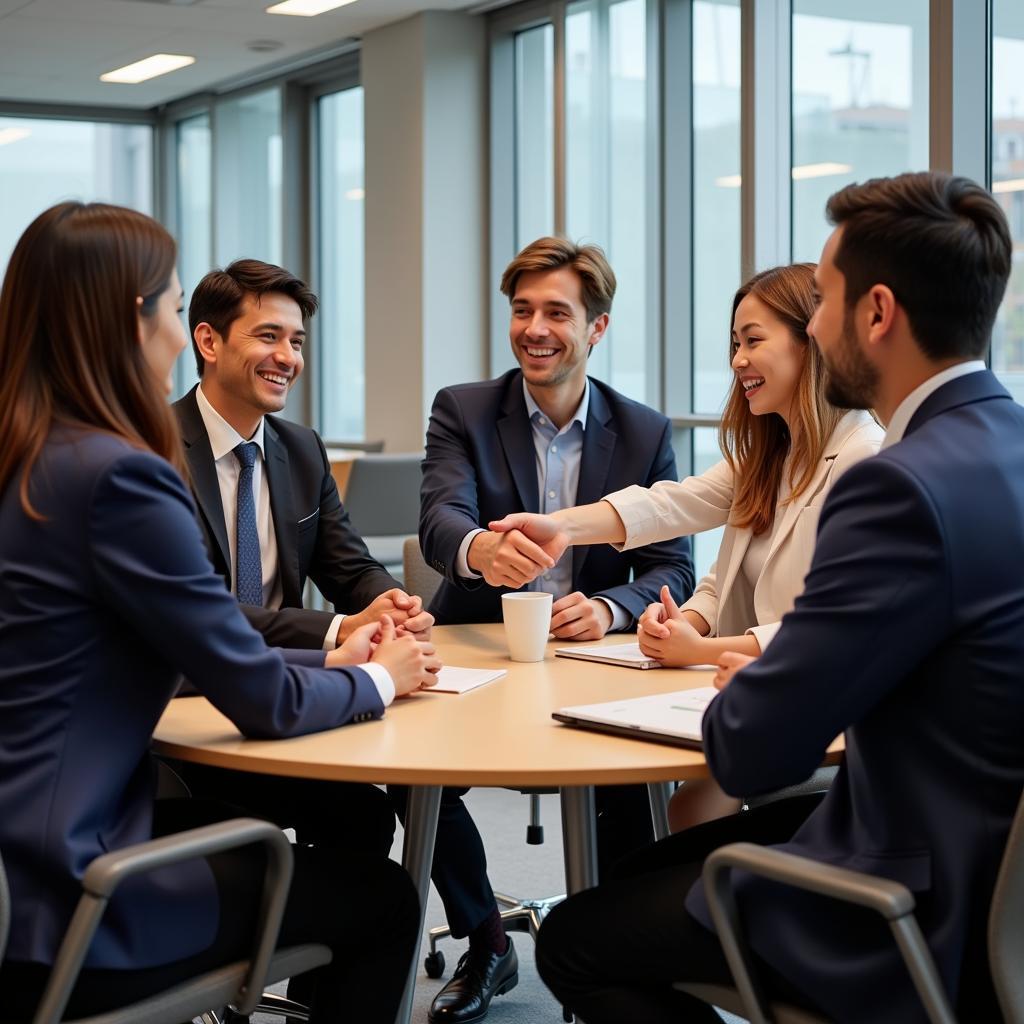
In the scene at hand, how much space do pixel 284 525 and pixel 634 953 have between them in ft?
4.36

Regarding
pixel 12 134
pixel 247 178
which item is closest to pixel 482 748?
pixel 247 178

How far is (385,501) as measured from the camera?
589 centimetres

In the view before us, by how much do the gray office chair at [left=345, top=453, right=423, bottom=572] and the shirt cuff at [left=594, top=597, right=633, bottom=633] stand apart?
3.16 metres

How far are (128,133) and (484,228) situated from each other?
13.1 feet

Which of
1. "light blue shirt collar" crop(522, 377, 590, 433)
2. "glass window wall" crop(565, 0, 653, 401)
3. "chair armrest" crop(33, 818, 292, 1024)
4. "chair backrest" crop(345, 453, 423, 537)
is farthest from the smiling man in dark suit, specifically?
"glass window wall" crop(565, 0, 653, 401)

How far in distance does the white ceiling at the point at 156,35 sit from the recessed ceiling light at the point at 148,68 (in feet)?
0.23

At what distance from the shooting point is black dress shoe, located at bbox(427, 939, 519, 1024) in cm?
276

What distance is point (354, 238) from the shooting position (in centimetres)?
809

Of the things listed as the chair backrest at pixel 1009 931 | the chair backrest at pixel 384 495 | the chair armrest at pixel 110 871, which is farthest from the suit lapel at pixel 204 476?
the chair backrest at pixel 384 495

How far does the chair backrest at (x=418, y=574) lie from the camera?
10.5 feet

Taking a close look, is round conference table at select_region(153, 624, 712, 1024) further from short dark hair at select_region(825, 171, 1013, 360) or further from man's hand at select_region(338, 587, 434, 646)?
short dark hair at select_region(825, 171, 1013, 360)

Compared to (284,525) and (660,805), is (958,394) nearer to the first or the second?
(660,805)

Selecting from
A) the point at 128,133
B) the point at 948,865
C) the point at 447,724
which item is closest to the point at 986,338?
the point at 948,865

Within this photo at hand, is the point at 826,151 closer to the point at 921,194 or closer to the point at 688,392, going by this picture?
the point at 688,392
